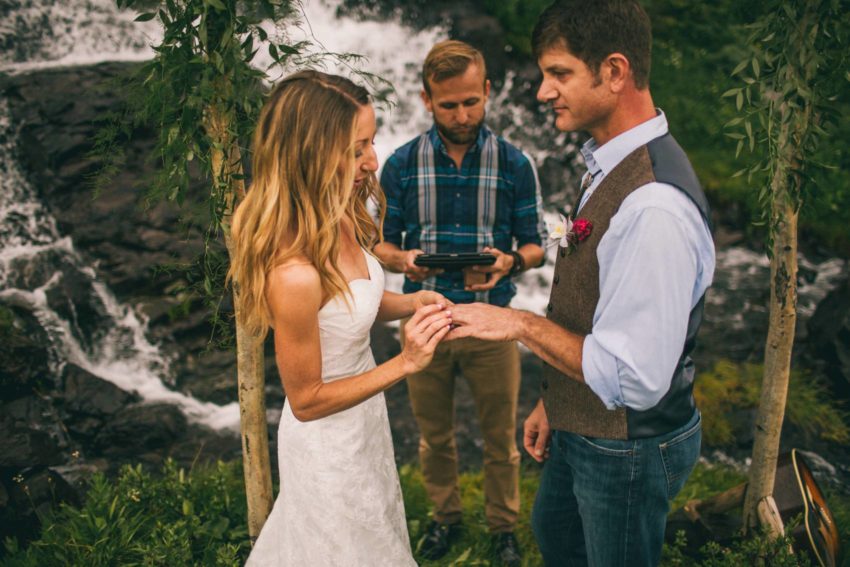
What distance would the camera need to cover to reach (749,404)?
6715 mm

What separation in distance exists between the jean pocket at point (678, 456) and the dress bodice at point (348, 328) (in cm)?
119

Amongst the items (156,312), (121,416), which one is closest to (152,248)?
(156,312)

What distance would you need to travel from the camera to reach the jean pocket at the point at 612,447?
2576 mm

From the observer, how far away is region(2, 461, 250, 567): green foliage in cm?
365

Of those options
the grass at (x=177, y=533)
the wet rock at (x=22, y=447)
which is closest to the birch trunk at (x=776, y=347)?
the grass at (x=177, y=533)

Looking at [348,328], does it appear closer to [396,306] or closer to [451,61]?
[396,306]

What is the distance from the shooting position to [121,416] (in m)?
6.56

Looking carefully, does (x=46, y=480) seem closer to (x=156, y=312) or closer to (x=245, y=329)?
(x=245, y=329)

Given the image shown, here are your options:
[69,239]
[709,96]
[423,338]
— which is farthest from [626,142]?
[709,96]

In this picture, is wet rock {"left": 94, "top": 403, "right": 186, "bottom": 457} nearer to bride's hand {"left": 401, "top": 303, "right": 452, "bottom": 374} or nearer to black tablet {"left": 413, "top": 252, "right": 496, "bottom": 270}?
black tablet {"left": 413, "top": 252, "right": 496, "bottom": 270}

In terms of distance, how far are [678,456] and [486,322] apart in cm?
85

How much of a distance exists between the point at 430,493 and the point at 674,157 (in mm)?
2729

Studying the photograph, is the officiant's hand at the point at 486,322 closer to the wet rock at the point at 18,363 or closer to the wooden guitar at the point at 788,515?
the wooden guitar at the point at 788,515

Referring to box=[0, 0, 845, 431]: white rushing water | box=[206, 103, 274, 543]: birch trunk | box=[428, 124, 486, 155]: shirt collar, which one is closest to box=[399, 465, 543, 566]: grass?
box=[206, 103, 274, 543]: birch trunk
